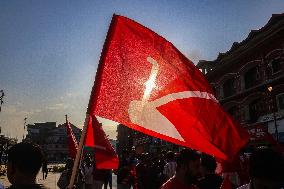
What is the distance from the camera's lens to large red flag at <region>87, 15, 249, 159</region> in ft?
11.7

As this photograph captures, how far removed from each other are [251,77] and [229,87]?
3.74 metres

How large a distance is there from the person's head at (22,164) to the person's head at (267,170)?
170 cm

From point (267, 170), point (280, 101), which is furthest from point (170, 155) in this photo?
point (280, 101)

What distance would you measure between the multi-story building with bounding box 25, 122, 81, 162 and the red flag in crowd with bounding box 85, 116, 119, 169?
104 m

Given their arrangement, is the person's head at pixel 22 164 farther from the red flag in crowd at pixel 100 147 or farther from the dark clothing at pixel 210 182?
the red flag in crowd at pixel 100 147

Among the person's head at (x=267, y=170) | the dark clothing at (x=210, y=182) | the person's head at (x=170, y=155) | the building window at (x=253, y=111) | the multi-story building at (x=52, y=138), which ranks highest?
the multi-story building at (x=52, y=138)

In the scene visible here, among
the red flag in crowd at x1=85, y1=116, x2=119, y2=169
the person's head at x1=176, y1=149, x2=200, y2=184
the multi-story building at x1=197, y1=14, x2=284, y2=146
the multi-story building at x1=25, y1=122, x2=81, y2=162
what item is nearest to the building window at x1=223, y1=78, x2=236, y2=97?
the multi-story building at x1=197, y1=14, x2=284, y2=146

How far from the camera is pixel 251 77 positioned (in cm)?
2823

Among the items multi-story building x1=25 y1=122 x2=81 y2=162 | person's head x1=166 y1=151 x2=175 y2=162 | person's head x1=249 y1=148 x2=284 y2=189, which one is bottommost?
person's head x1=249 y1=148 x2=284 y2=189

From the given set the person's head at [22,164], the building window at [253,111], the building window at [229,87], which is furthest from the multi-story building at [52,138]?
the person's head at [22,164]

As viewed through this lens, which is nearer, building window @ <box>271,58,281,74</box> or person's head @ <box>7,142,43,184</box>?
person's head @ <box>7,142,43,184</box>

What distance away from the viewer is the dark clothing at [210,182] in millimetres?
5043

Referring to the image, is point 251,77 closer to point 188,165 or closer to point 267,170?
point 188,165

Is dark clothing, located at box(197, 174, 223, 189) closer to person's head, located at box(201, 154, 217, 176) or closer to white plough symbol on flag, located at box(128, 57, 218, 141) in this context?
person's head, located at box(201, 154, 217, 176)
